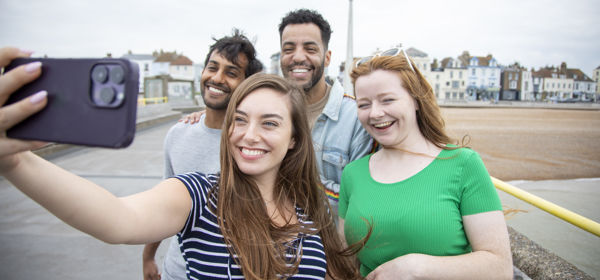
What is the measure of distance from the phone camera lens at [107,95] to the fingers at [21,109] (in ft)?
0.44

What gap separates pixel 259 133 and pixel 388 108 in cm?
70

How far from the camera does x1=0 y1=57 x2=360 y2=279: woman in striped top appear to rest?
1019 mm

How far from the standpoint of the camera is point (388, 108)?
175 centimetres

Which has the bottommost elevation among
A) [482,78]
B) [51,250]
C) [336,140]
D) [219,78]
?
[51,250]

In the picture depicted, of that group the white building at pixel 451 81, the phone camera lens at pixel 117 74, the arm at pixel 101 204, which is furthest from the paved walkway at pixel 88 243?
the white building at pixel 451 81

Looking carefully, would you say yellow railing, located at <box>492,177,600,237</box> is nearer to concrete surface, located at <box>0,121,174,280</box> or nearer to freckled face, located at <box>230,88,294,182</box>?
freckled face, located at <box>230,88,294,182</box>

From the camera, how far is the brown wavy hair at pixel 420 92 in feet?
5.82

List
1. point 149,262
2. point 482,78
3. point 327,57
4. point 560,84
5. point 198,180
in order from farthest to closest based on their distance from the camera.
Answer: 1. point 560,84
2. point 482,78
3. point 327,57
4. point 149,262
5. point 198,180

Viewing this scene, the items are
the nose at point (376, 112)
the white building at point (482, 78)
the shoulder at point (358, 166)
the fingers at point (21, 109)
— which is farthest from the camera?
the white building at point (482, 78)

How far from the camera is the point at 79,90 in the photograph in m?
0.82

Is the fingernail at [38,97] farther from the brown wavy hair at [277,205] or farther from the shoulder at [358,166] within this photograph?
the shoulder at [358,166]

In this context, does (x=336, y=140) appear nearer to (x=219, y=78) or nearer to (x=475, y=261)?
(x=219, y=78)

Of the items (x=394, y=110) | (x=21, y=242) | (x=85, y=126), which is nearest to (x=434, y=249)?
(x=394, y=110)

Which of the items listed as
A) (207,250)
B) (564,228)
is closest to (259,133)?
(207,250)
